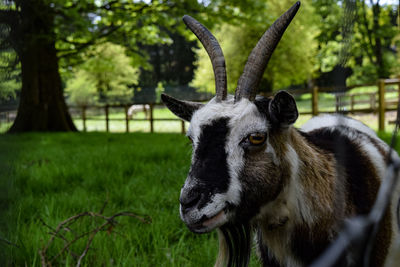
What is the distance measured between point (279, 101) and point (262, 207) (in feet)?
1.55

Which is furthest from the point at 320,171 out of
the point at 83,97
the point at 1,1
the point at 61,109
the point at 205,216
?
the point at 83,97

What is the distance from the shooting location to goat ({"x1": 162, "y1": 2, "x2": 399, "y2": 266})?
1.44 metres

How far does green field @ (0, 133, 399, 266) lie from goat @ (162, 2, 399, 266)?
0.58m

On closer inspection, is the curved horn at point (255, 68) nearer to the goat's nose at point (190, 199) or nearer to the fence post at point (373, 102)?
the goat's nose at point (190, 199)

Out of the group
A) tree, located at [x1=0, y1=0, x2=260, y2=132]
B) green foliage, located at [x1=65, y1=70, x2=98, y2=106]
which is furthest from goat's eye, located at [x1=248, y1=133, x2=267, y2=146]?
green foliage, located at [x1=65, y1=70, x2=98, y2=106]

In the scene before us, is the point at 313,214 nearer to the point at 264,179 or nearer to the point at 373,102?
the point at 264,179

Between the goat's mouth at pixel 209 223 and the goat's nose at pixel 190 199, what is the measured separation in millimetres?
66

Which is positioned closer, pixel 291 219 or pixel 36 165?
pixel 291 219

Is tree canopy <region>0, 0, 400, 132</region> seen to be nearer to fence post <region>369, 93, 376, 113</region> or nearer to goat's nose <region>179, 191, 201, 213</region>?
fence post <region>369, 93, 376, 113</region>

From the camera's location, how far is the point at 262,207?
157 centimetres

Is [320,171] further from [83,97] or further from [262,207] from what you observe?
[83,97]

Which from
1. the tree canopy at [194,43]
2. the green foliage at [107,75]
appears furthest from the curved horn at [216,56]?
the green foliage at [107,75]

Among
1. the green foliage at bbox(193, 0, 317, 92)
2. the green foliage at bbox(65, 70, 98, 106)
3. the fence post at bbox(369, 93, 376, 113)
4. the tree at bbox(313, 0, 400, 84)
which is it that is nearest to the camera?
the tree at bbox(313, 0, 400, 84)

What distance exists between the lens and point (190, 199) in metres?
1.36
